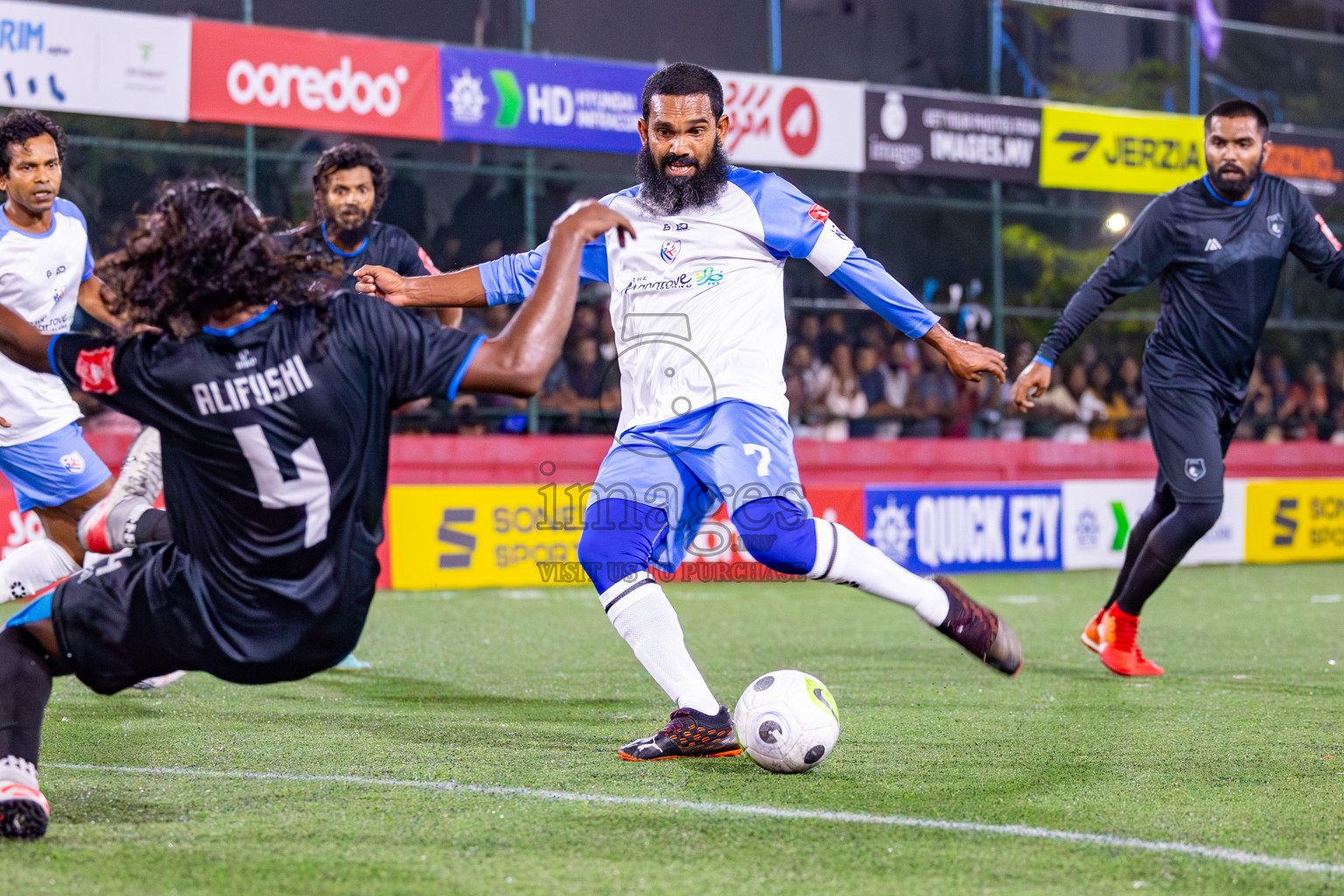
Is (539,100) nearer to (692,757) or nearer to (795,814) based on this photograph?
(692,757)

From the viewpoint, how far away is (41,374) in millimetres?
5684

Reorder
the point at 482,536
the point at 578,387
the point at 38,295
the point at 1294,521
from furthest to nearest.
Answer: the point at 1294,521 → the point at 578,387 → the point at 482,536 → the point at 38,295

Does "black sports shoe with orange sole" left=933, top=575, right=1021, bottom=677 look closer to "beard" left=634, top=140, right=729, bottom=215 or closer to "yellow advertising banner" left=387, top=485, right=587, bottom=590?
"beard" left=634, top=140, right=729, bottom=215

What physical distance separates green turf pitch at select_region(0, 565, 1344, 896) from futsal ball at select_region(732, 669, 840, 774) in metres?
0.09

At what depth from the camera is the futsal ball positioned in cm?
431

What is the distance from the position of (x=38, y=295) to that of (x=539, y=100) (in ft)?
30.5

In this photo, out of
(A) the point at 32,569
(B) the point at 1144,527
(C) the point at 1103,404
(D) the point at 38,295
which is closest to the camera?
(A) the point at 32,569

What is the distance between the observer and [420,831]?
355 centimetres

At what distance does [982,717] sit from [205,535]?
3.09 meters

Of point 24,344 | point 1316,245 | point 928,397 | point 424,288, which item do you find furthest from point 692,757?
point 928,397

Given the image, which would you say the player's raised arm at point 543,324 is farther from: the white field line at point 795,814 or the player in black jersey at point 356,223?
the player in black jersey at point 356,223

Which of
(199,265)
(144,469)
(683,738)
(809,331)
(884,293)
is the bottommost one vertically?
(683,738)

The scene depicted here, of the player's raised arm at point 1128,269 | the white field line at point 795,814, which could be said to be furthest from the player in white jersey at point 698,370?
the player's raised arm at point 1128,269

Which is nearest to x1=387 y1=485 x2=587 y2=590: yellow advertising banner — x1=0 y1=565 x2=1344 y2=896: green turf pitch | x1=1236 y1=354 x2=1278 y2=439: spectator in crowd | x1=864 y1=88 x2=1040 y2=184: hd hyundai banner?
x1=0 y1=565 x2=1344 y2=896: green turf pitch
